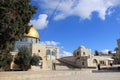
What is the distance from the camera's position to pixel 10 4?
17.5m

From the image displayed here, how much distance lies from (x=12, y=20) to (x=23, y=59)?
Result: 2642 centimetres

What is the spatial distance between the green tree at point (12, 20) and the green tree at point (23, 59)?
24.3 meters

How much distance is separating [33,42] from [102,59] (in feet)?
72.4

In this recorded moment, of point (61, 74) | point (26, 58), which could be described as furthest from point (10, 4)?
point (26, 58)

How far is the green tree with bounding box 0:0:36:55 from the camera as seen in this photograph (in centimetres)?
1700

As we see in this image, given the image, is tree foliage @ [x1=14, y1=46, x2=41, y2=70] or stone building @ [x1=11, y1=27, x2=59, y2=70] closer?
tree foliage @ [x1=14, y1=46, x2=41, y2=70]

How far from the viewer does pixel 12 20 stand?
57.6 feet

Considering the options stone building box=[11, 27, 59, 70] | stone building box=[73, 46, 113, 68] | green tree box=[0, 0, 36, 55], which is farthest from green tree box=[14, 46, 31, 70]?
green tree box=[0, 0, 36, 55]

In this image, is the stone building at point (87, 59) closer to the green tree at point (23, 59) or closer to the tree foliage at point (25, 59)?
the tree foliage at point (25, 59)

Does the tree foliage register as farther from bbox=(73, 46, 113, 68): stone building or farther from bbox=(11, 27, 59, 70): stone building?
bbox=(73, 46, 113, 68): stone building

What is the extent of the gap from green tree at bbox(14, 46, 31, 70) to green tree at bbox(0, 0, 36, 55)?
2432 centimetres

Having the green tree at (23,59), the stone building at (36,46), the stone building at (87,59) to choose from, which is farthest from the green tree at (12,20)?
the stone building at (87,59)

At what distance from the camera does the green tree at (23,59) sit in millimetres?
43031

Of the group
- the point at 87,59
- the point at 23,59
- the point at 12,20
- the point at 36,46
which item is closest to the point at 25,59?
the point at 23,59
